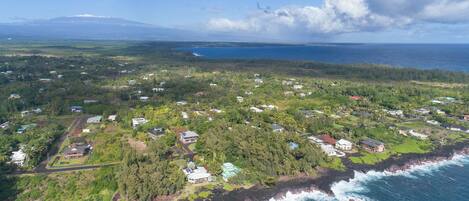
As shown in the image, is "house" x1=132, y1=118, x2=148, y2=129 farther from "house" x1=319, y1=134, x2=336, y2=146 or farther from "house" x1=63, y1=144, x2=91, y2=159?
"house" x1=319, y1=134, x2=336, y2=146

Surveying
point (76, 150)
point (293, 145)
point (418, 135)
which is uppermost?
point (293, 145)

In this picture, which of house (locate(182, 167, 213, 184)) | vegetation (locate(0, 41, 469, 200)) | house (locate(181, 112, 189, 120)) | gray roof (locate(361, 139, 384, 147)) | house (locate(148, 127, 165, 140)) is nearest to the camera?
vegetation (locate(0, 41, 469, 200))

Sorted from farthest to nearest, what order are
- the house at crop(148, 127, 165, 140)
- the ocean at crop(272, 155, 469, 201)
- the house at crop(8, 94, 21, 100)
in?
1. the house at crop(8, 94, 21, 100)
2. the house at crop(148, 127, 165, 140)
3. the ocean at crop(272, 155, 469, 201)

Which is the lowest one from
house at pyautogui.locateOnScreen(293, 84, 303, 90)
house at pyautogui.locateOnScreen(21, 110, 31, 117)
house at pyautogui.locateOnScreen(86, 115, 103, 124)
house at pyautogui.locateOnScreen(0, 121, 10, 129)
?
house at pyautogui.locateOnScreen(21, 110, 31, 117)

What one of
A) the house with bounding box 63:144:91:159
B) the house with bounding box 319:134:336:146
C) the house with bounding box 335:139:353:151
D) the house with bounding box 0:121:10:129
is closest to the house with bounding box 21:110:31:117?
the house with bounding box 0:121:10:129

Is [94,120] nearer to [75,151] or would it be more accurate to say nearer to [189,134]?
[75,151]

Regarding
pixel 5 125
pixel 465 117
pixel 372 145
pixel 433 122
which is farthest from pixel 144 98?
pixel 465 117
